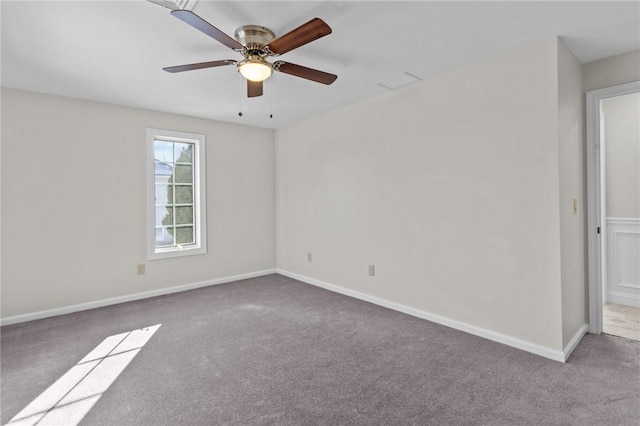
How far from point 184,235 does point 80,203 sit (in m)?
1.31

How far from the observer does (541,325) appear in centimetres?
244

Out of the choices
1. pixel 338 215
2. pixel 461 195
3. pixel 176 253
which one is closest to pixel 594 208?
pixel 461 195

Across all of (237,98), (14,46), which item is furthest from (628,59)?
(14,46)

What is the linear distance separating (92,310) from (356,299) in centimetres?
304

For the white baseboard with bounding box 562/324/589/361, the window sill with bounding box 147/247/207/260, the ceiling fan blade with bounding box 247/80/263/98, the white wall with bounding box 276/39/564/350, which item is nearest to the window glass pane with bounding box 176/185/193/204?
the window sill with bounding box 147/247/207/260

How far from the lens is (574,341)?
254 centimetres

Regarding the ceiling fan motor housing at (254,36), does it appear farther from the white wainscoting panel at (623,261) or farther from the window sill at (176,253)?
the white wainscoting panel at (623,261)

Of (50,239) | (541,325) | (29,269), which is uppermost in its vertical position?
(50,239)

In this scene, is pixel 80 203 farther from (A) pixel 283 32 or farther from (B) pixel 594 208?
(B) pixel 594 208

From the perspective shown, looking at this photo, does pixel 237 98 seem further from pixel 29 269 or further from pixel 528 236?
pixel 528 236

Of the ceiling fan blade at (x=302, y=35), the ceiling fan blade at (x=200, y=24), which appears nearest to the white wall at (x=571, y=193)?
the ceiling fan blade at (x=302, y=35)

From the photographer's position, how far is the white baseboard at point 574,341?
238 cm

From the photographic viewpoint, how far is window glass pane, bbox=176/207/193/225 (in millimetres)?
4496

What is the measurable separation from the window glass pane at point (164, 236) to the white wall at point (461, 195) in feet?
7.18
